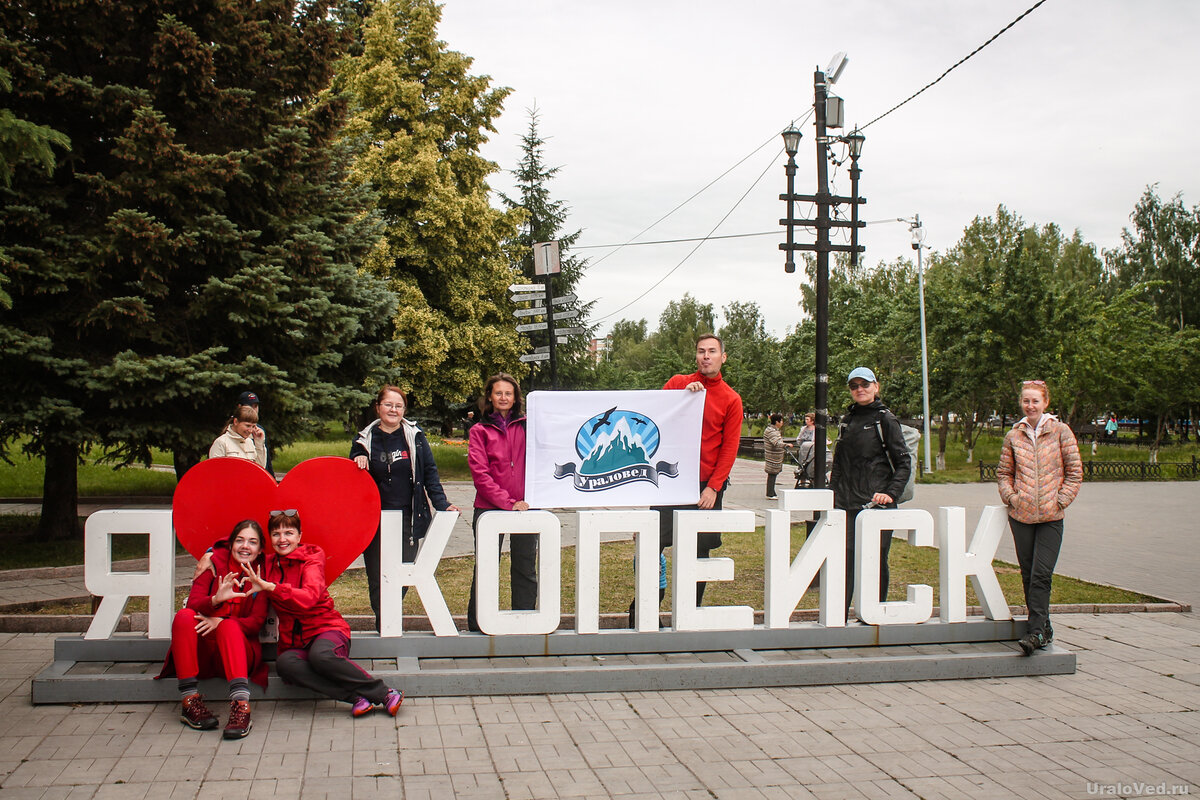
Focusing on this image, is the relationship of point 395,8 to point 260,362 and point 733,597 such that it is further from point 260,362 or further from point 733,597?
point 733,597

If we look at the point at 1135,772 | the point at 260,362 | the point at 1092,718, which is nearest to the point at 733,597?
the point at 1092,718

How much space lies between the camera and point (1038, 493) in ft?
20.8

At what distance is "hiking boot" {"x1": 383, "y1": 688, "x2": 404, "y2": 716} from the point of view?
5047 millimetres

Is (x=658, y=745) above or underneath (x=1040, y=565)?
underneath

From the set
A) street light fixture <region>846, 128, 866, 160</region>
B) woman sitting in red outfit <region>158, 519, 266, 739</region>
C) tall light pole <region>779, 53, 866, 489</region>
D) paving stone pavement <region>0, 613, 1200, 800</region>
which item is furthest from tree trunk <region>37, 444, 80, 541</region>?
street light fixture <region>846, 128, 866, 160</region>

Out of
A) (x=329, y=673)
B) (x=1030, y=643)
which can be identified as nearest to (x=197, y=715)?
(x=329, y=673)

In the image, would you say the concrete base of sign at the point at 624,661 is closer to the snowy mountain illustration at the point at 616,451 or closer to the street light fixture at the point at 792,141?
the snowy mountain illustration at the point at 616,451

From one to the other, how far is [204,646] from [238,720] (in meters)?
0.66

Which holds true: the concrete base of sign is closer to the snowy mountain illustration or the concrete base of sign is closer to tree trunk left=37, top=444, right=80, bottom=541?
the snowy mountain illustration

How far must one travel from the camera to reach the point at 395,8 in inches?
1085

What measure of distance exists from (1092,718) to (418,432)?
15.6ft

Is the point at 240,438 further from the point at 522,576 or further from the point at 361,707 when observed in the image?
the point at 361,707

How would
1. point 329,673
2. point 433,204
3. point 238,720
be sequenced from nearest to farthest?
point 238,720, point 329,673, point 433,204

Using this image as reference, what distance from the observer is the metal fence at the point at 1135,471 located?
91.7 feet
